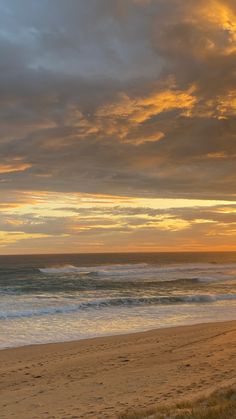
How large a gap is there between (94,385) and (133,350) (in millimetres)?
4382

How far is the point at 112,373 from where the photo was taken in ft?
42.3

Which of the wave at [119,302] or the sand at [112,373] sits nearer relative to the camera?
the sand at [112,373]

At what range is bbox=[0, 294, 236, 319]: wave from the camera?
26125 millimetres

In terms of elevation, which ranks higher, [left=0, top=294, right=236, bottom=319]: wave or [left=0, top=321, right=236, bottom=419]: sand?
[left=0, top=321, right=236, bottom=419]: sand

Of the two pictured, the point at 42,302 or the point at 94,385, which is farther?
the point at 42,302

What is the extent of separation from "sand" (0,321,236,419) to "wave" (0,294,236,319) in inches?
347

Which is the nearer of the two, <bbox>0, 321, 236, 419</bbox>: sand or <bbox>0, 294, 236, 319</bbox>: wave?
<bbox>0, 321, 236, 419</bbox>: sand

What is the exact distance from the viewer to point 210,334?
1872cm

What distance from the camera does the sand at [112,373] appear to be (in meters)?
9.97

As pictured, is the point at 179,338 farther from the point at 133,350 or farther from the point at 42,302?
the point at 42,302

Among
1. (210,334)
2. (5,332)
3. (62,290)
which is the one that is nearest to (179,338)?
(210,334)

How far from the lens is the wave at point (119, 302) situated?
1029 inches

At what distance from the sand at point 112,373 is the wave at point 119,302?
28.9 ft

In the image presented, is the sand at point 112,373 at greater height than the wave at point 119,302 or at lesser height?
greater
